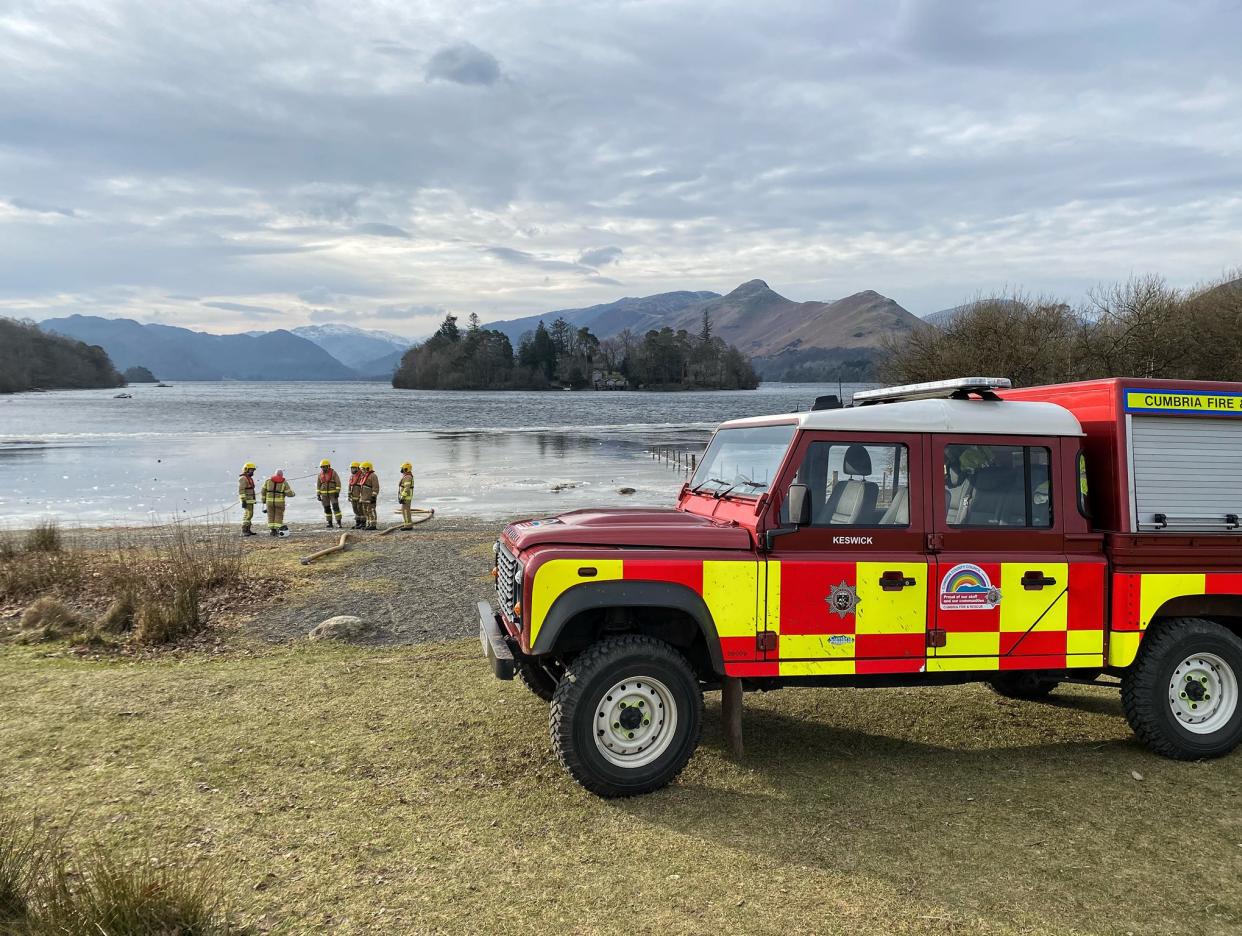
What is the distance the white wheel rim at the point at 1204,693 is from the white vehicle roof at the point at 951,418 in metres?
1.87

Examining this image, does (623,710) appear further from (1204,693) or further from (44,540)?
(44,540)

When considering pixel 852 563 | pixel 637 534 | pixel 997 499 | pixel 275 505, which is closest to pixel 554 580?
pixel 637 534

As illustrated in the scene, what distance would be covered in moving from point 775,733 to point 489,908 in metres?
3.05

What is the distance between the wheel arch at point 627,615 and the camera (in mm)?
5016

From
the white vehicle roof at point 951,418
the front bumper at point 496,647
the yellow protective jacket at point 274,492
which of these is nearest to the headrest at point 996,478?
the white vehicle roof at point 951,418

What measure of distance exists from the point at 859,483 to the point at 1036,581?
1339mm

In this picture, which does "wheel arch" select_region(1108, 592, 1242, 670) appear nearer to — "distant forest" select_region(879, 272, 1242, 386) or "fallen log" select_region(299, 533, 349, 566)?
"fallen log" select_region(299, 533, 349, 566)

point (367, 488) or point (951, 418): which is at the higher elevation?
point (951, 418)

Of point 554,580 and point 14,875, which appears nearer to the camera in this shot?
point 14,875

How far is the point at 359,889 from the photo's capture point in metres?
4.18

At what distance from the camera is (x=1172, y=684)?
19.3 feet

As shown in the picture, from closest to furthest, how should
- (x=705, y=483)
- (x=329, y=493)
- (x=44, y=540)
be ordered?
(x=705, y=483)
(x=44, y=540)
(x=329, y=493)

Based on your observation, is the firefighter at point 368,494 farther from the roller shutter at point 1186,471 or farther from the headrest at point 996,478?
the roller shutter at point 1186,471

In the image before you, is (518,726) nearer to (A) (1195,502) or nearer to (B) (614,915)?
(B) (614,915)
